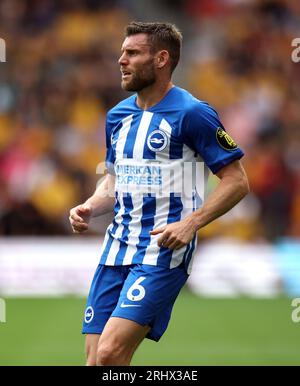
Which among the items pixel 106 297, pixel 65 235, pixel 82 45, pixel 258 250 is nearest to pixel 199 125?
pixel 106 297

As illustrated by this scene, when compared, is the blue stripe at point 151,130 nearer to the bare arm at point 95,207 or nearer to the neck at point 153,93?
the neck at point 153,93

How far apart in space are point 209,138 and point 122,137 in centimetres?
60

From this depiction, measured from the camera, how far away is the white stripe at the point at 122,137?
19.7 ft

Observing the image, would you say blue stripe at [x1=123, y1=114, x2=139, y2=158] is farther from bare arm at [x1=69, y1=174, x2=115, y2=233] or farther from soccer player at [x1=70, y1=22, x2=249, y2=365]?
bare arm at [x1=69, y1=174, x2=115, y2=233]

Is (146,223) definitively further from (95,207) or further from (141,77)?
(141,77)

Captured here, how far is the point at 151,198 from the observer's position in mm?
5863

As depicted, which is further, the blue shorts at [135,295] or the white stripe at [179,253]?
the white stripe at [179,253]

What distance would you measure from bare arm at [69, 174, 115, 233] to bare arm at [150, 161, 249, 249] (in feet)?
1.85

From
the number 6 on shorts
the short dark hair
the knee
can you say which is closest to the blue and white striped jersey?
the number 6 on shorts

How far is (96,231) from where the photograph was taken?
1520 centimetres

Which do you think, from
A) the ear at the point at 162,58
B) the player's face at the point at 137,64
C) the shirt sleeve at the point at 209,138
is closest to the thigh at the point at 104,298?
the shirt sleeve at the point at 209,138

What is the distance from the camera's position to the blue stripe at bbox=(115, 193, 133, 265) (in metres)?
5.90

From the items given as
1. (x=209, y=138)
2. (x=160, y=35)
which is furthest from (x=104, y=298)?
(x=160, y=35)

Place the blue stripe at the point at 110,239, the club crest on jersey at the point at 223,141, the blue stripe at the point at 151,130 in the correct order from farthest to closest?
the blue stripe at the point at 110,239 < the blue stripe at the point at 151,130 < the club crest on jersey at the point at 223,141
